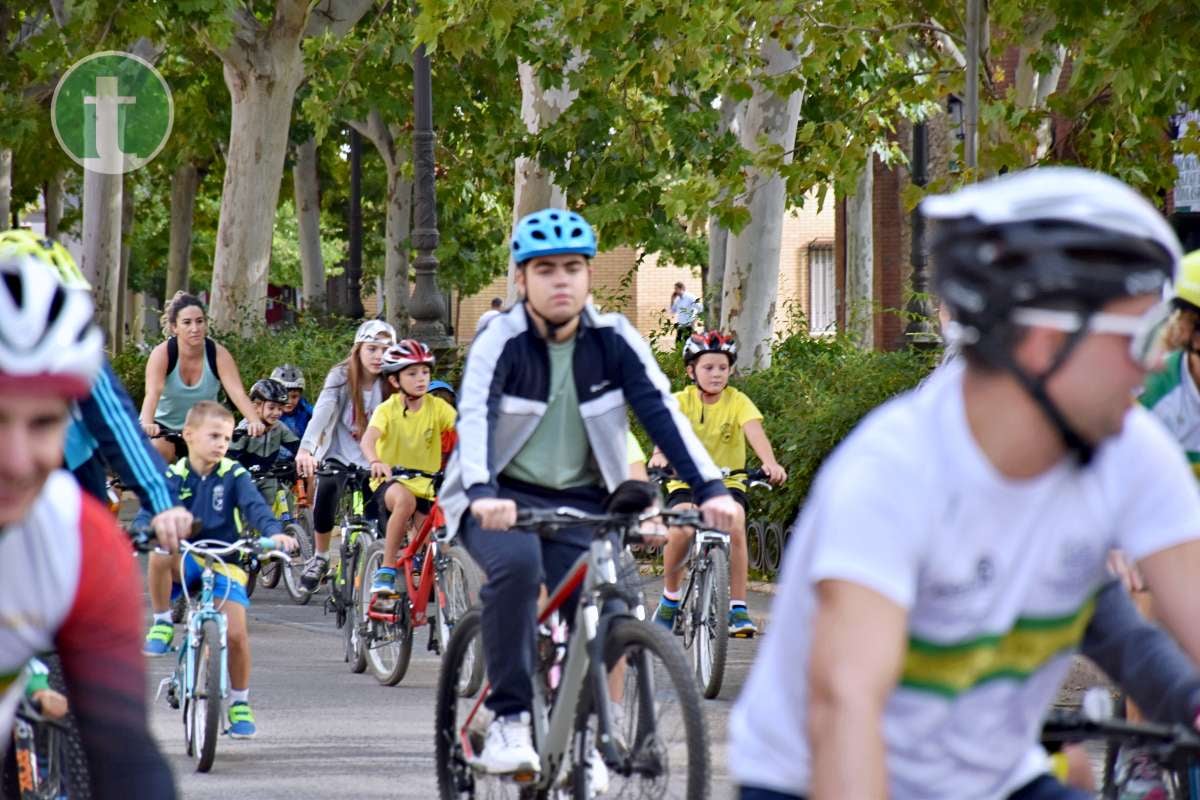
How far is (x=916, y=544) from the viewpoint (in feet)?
8.32

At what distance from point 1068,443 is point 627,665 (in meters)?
3.94

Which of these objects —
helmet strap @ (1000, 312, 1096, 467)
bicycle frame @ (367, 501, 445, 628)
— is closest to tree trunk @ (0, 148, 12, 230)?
bicycle frame @ (367, 501, 445, 628)

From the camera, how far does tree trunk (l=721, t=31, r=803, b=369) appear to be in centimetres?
2014

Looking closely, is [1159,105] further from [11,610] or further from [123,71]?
[123,71]

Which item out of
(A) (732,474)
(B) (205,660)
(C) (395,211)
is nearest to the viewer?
(B) (205,660)

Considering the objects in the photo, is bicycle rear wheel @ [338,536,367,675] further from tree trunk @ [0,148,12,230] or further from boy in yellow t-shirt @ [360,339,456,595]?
tree trunk @ [0,148,12,230]

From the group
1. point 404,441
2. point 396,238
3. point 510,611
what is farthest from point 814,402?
point 396,238

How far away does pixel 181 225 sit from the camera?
38375 mm

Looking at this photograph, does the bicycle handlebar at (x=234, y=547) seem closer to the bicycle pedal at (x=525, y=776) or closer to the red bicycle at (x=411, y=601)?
the red bicycle at (x=411, y=601)

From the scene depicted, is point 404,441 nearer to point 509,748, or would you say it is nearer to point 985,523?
point 509,748

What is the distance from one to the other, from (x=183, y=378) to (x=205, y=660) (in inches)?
206

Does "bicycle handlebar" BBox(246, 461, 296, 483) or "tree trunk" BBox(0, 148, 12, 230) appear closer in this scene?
"bicycle handlebar" BBox(246, 461, 296, 483)

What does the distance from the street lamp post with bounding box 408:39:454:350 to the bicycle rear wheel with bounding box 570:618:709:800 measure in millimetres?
14608

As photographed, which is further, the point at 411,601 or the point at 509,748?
the point at 411,601
